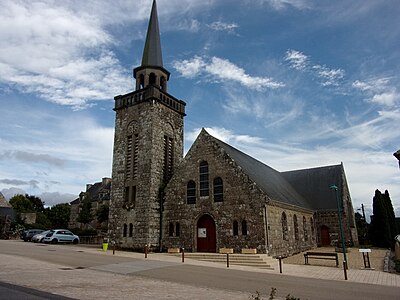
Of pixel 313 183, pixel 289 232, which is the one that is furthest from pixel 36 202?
pixel 289 232

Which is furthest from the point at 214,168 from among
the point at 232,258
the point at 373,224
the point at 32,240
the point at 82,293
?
the point at 32,240

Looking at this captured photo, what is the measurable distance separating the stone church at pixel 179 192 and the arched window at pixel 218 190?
6 centimetres

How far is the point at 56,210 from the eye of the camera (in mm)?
56812

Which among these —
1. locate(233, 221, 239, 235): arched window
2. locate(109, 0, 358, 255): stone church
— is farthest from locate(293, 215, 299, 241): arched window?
locate(233, 221, 239, 235): arched window

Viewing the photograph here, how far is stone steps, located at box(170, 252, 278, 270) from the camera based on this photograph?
15.5 meters

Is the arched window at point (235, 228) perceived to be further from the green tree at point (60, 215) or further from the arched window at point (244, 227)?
the green tree at point (60, 215)

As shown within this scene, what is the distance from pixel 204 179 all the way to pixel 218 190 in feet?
4.27

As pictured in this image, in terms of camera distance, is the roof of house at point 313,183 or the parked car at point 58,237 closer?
the parked car at point 58,237

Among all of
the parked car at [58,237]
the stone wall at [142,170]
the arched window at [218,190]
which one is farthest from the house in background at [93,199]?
the arched window at [218,190]

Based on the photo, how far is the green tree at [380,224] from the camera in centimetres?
2711

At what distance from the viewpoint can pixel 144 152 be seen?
2241 cm

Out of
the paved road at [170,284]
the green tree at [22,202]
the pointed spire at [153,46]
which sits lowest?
the paved road at [170,284]

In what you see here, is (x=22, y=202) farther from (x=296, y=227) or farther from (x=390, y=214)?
(x=390, y=214)

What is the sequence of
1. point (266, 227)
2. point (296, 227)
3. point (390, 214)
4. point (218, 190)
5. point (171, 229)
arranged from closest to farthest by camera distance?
point (266, 227) < point (218, 190) < point (171, 229) < point (296, 227) < point (390, 214)
